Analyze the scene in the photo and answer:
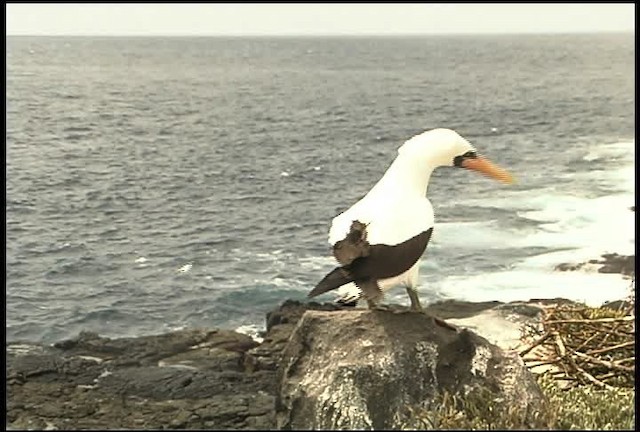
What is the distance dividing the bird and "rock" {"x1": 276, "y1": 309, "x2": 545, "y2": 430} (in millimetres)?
398

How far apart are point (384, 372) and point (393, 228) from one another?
147 centimetres

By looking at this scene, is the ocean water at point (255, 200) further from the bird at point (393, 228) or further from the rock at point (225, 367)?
the bird at point (393, 228)

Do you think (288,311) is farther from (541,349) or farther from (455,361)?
(455,361)

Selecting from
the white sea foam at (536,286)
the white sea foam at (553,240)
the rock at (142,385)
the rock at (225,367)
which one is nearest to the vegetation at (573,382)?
the rock at (225,367)

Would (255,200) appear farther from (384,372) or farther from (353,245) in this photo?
(384,372)

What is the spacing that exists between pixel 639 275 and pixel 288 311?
6.66 meters

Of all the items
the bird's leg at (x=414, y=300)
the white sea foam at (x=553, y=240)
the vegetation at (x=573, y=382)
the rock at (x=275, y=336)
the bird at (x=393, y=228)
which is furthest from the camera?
the white sea foam at (x=553, y=240)

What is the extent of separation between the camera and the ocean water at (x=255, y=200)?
22953mm

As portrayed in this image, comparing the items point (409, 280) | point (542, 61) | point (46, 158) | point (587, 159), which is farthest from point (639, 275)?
point (542, 61)

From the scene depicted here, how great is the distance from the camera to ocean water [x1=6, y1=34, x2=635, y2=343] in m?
23.0

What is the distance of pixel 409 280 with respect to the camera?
10047 mm

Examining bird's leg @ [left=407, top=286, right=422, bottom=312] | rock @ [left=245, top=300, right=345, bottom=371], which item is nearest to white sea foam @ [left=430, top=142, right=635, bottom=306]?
rock @ [left=245, top=300, right=345, bottom=371]

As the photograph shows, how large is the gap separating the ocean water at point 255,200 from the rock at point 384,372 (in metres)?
10.9

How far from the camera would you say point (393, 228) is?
31.0 feet
